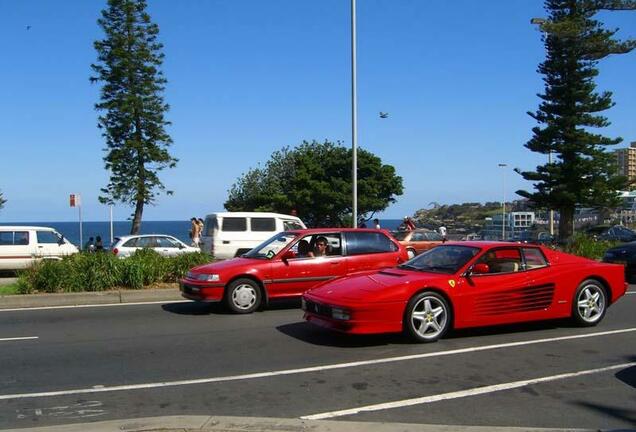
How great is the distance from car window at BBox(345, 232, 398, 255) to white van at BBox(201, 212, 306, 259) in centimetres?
866

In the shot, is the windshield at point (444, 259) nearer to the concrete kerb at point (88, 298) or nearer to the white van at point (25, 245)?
the concrete kerb at point (88, 298)

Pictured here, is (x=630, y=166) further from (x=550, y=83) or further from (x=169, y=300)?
(x=169, y=300)

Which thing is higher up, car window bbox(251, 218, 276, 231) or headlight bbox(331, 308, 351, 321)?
car window bbox(251, 218, 276, 231)

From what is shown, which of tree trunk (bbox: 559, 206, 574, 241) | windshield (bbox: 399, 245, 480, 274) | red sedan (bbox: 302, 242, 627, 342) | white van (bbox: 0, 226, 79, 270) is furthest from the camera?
tree trunk (bbox: 559, 206, 574, 241)

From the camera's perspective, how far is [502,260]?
29.5 feet

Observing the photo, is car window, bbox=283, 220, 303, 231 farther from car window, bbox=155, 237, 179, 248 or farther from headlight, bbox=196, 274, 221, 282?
headlight, bbox=196, 274, 221, 282

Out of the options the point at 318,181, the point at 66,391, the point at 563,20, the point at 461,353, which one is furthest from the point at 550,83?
the point at 66,391

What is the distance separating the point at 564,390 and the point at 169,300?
8596mm

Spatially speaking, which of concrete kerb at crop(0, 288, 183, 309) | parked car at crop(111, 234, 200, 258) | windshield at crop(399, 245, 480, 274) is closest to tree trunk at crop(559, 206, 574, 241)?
parked car at crop(111, 234, 200, 258)

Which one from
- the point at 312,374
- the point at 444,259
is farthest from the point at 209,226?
the point at 312,374

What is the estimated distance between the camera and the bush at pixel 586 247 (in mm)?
20841

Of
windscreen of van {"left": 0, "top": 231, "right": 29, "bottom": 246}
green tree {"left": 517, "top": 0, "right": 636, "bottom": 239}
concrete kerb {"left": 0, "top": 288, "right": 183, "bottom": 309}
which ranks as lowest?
concrete kerb {"left": 0, "top": 288, "right": 183, "bottom": 309}

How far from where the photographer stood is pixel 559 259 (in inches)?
372

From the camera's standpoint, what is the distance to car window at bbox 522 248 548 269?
30.0 feet
